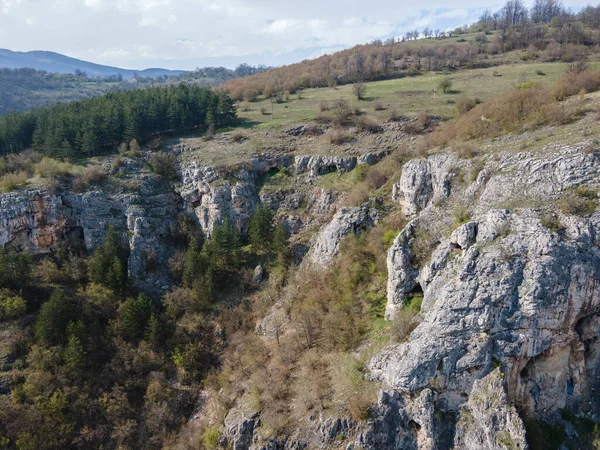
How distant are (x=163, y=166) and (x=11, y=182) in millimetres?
16755

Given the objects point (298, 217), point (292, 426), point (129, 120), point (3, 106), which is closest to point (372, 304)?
point (292, 426)

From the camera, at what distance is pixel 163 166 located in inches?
1988

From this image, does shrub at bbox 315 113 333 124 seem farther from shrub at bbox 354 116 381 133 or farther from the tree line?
the tree line

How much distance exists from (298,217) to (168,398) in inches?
860

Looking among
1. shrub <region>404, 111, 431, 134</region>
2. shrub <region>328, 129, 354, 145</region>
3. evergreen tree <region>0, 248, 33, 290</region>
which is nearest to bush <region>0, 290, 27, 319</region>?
evergreen tree <region>0, 248, 33, 290</region>

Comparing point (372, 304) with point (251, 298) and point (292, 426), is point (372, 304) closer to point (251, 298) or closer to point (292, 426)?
point (292, 426)

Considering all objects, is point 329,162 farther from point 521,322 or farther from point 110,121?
point 110,121

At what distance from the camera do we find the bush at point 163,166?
165 feet

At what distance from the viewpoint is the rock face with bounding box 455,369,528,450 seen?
67.4ft

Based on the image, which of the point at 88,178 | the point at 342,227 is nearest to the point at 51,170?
the point at 88,178

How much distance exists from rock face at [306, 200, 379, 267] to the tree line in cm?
3048

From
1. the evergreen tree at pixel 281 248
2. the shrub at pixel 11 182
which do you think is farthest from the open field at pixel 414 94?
the shrub at pixel 11 182

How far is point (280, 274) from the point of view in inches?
1543

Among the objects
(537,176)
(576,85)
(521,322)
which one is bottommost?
(521,322)
